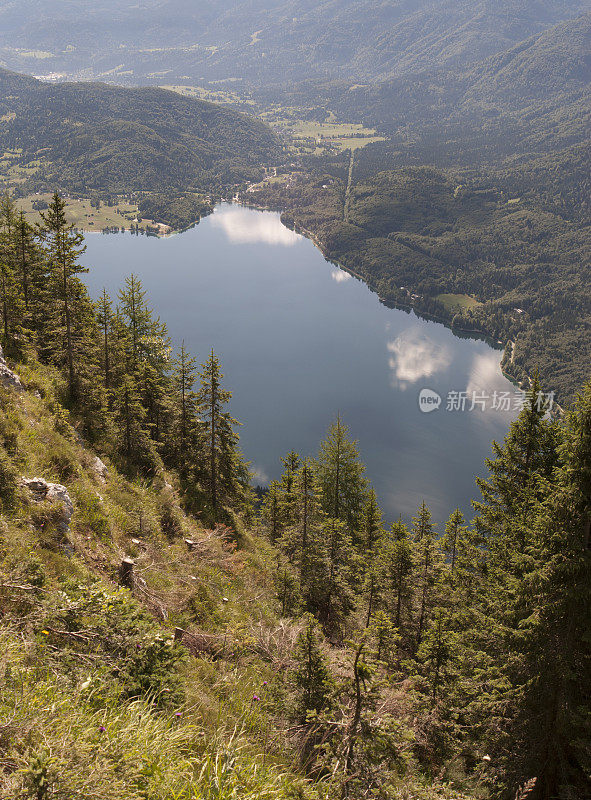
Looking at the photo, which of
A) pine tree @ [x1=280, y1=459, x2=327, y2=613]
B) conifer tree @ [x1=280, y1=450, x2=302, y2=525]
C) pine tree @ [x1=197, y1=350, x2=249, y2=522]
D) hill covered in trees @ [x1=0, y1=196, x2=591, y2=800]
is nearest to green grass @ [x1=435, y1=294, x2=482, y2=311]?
conifer tree @ [x1=280, y1=450, x2=302, y2=525]

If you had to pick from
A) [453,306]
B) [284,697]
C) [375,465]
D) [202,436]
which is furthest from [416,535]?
[453,306]

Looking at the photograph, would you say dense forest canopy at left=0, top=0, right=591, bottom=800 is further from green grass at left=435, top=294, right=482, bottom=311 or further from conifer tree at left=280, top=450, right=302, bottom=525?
green grass at left=435, top=294, right=482, bottom=311

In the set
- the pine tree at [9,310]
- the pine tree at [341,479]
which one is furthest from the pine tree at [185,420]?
the pine tree at [341,479]

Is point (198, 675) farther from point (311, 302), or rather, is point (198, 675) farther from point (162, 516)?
point (311, 302)

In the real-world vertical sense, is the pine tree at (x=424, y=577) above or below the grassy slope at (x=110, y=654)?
below

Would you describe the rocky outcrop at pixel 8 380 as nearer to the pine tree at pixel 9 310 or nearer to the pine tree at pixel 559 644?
the pine tree at pixel 9 310

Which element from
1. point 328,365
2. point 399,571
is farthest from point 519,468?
point 328,365
